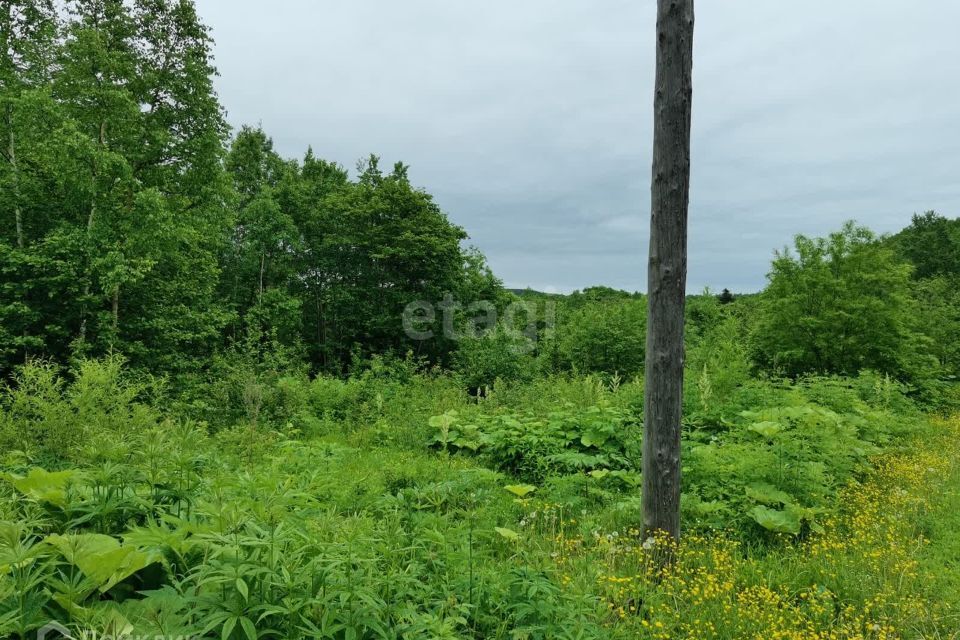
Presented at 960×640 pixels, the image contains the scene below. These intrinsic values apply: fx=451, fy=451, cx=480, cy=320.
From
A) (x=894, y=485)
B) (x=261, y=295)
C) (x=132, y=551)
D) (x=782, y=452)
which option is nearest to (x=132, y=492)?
(x=132, y=551)

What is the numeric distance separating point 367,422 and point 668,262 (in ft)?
22.4

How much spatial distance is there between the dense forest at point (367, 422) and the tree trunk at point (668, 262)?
1.28ft

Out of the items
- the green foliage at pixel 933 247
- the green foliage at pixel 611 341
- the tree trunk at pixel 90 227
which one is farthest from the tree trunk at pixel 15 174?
the green foliage at pixel 933 247

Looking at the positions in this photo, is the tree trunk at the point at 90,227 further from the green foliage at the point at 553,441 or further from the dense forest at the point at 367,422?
the green foliage at the point at 553,441

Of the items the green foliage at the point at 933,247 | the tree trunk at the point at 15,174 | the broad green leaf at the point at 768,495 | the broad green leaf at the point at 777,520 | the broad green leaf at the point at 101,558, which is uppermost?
the green foliage at the point at 933,247

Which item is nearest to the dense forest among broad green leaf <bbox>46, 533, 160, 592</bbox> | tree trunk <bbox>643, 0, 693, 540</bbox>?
broad green leaf <bbox>46, 533, 160, 592</bbox>

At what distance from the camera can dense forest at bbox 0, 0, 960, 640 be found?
1.79 meters

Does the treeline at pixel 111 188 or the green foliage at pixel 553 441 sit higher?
the treeline at pixel 111 188

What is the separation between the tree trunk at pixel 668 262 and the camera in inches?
129

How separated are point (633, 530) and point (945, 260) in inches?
1597

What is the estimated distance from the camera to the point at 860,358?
11914mm

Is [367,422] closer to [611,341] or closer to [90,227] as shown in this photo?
[90,227]

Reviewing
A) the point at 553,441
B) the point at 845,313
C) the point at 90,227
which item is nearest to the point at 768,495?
the point at 553,441

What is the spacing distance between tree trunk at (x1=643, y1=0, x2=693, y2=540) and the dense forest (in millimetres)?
391
